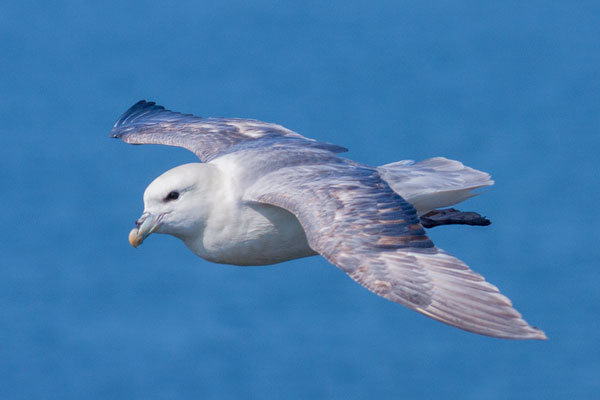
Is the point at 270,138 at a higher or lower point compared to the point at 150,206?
higher

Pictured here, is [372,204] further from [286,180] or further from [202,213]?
[202,213]

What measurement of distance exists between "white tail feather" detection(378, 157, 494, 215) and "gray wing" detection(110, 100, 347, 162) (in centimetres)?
55

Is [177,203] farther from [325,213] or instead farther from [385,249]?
[385,249]

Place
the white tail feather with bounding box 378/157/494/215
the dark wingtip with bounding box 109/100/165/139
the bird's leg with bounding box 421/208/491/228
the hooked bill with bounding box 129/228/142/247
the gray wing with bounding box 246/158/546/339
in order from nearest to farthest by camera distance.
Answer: the gray wing with bounding box 246/158/546/339, the hooked bill with bounding box 129/228/142/247, the white tail feather with bounding box 378/157/494/215, the bird's leg with bounding box 421/208/491/228, the dark wingtip with bounding box 109/100/165/139

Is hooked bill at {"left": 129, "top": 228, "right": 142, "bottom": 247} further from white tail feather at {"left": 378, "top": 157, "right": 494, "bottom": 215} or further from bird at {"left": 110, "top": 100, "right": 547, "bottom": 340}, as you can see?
white tail feather at {"left": 378, "top": 157, "right": 494, "bottom": 215}

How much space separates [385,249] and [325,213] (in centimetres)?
47

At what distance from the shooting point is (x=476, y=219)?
30.1ft

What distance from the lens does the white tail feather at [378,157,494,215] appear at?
8.64 meters

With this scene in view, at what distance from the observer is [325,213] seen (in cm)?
761

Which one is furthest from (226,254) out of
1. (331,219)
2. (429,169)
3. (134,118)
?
A: (134,118)

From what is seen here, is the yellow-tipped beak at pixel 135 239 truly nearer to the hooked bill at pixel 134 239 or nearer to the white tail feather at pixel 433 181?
the hooked bill at pixel 134 239

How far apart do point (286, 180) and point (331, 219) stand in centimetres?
66

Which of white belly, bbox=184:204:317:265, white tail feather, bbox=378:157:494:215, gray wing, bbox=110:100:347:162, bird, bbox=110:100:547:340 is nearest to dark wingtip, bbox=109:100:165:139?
gray wing, bbox=110:100:347:162

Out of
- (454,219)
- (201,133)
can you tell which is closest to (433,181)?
(454,219)
